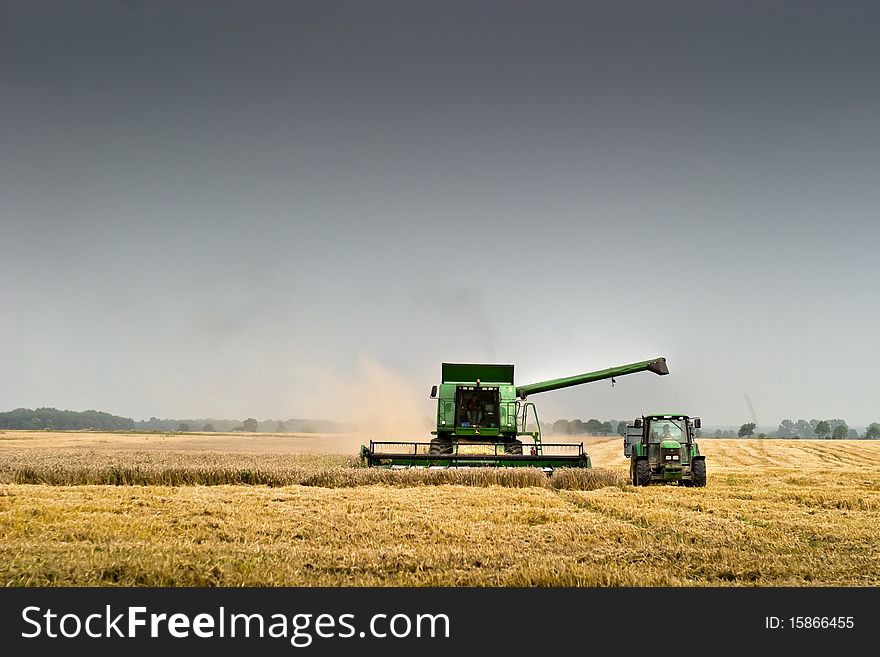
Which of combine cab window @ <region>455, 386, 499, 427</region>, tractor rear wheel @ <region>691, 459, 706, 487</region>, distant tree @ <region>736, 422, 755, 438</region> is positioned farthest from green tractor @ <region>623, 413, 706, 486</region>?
distant tree @ <region>736, 422, 755, 438</region>

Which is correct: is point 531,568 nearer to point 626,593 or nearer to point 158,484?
point 626,593

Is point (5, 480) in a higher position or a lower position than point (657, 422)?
lower

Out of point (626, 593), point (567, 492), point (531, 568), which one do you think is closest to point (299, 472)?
point (567, 492)

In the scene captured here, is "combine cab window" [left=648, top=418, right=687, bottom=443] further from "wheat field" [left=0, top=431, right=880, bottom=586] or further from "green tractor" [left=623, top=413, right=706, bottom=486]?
"wheat field" [left=0, top=431, right=880, bottom=586]

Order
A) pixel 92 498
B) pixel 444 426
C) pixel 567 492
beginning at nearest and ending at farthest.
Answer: pixel 92 498 → pixel 567 492 → pixel 444 426

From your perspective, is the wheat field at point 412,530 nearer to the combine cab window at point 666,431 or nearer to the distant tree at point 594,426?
the combine cab window at point 666,431

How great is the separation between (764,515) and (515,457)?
301 inches

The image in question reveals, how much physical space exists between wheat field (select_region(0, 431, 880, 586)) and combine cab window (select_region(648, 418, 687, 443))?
1.85 meters

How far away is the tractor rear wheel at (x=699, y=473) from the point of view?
59.7ft

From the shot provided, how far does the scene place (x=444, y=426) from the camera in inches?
848

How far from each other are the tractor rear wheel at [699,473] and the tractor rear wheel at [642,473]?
1.21 meters

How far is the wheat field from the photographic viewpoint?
7441mm

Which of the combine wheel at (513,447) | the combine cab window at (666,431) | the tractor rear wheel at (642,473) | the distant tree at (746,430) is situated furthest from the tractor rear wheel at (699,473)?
the distant tree at (746,430)

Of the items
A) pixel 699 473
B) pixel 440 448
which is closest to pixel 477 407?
pixel 440 448
